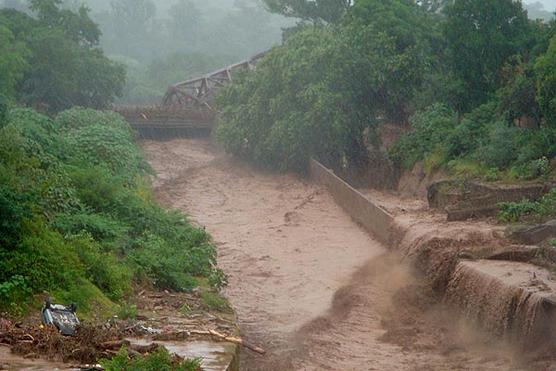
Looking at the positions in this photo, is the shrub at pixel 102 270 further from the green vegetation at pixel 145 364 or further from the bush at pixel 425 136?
the bush at pixel 425 136

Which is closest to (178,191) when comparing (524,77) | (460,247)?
(524,77)

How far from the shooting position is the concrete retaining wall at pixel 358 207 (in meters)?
27.5

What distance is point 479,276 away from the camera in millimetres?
19031

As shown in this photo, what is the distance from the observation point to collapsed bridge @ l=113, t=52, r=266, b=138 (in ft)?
176

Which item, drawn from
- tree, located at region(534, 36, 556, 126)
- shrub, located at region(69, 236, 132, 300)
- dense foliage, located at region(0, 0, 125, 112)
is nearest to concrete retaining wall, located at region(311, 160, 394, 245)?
tree, located at region(534, 36, 556, 126)

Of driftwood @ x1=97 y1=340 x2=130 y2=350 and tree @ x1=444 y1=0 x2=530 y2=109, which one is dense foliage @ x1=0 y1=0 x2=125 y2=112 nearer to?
tree @ x1=444 y1=0 x2=530 y2=109

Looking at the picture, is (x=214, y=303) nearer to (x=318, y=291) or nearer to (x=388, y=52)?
(x=318, y=291)

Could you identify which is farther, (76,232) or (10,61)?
(10,61)

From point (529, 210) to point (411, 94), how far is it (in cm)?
1574

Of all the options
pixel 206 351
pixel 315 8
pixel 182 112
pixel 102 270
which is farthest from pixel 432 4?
pixel 206 351

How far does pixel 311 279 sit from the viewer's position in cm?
2453

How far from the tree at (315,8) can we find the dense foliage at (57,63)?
10317mm

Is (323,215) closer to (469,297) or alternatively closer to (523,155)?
(523,155)

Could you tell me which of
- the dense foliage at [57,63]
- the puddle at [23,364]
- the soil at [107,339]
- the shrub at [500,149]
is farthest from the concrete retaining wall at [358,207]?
the puddle at [23,364]
